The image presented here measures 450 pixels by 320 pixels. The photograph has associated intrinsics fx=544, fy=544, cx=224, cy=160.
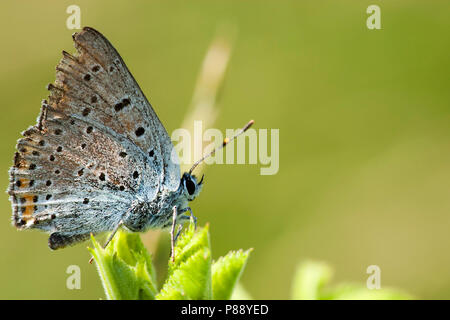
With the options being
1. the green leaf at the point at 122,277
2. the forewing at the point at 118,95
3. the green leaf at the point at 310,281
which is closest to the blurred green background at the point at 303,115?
the forewing at the point at 118,95

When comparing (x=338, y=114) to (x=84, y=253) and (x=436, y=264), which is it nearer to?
(x=436, y=264)

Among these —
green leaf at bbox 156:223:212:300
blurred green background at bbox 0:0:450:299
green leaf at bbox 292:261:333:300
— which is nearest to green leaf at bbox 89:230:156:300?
green leaf at bbox 156:223:212:300

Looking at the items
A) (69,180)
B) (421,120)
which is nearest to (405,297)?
(69,180)

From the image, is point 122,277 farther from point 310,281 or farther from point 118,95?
point 118,95

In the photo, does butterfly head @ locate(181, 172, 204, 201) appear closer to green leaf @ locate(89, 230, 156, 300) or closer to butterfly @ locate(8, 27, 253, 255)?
butterfly @ locate(8, 27, 253, 255)

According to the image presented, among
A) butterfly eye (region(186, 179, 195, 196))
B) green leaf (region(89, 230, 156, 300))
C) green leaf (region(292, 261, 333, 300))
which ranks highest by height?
butterfly eye (region(186, 179, 195, 196))

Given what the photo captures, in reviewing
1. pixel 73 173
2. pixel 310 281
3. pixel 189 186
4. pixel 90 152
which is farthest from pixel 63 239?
pixel 310 281
